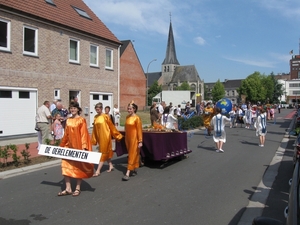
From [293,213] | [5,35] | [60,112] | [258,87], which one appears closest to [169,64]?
[258,87]

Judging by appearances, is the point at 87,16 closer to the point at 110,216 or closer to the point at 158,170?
the point at 158,170

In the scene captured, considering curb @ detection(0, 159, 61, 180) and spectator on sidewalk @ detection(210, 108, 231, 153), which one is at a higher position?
spectator on sidewalk @ detection(210, 108, 231, 153)

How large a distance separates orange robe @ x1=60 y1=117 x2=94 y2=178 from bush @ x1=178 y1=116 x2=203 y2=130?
46.4 feet

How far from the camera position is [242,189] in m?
6.74

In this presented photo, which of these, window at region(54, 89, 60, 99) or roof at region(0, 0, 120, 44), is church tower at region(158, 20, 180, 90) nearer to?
roof at region(0, 0, 120, 44)

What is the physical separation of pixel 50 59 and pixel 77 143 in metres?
12.7

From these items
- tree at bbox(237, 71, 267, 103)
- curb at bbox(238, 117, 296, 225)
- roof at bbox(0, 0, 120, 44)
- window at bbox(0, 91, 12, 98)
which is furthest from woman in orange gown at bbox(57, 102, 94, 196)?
tree at bbox(237, 71, 267, 103)

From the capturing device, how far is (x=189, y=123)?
21.0m

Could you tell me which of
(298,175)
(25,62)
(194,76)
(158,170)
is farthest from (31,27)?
(194,76)

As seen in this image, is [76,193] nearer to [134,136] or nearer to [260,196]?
[134,136]

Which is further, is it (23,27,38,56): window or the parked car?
(23,27,38,56): window

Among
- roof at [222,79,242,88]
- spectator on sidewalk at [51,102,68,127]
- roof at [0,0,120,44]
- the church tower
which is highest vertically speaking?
the church tower

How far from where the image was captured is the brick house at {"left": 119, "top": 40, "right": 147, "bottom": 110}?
51.7 meters

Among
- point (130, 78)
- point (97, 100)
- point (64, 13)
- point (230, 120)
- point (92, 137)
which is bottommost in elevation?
point (92, 137)
